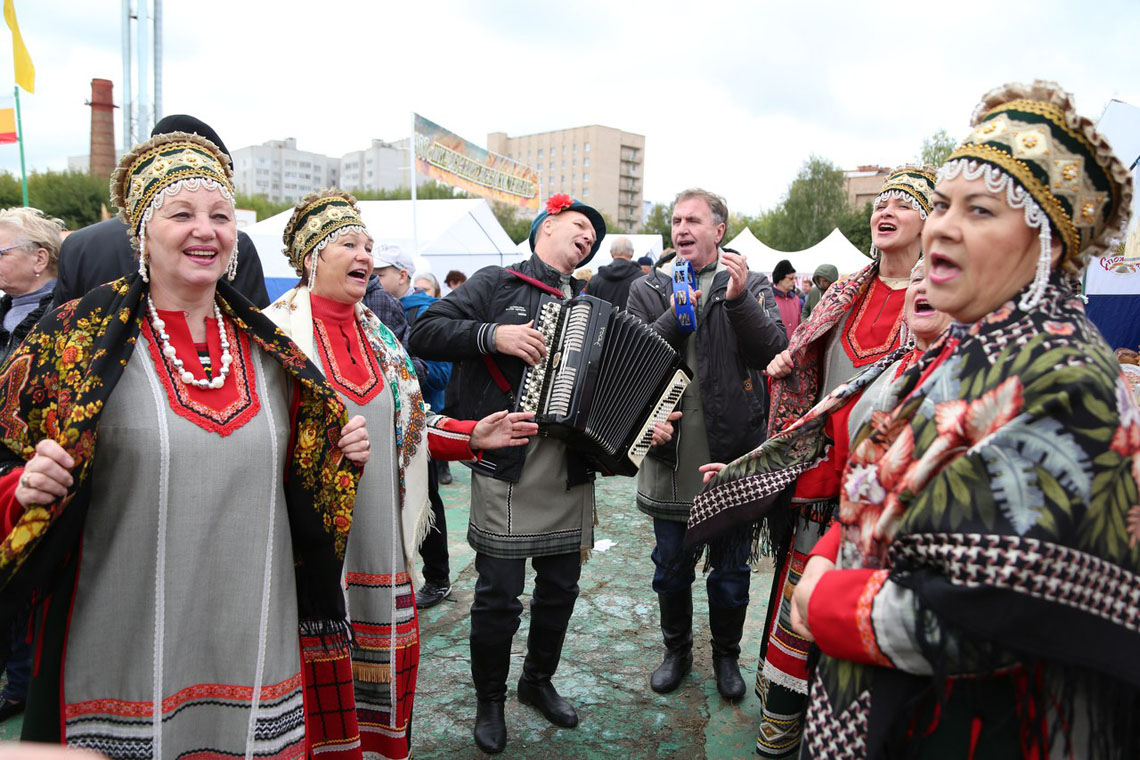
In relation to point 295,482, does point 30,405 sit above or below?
above

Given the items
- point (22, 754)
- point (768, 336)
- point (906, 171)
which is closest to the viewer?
point (22, 754)

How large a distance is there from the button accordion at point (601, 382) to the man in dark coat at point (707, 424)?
42cm

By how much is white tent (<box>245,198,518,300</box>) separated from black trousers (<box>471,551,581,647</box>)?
10.8 meters

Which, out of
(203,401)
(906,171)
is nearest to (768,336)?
(906,171)

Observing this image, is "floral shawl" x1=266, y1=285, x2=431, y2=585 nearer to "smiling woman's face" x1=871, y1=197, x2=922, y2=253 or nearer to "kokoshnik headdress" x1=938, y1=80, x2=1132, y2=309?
"smiling woman's face" x1=871, y1=197, x2=922, y2=253

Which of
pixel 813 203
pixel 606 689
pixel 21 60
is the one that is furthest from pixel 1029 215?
pixel 813 203

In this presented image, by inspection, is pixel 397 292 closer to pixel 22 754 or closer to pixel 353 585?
pixel 353 585

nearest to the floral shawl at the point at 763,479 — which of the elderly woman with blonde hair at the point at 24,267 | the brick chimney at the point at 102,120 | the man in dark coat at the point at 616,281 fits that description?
the elderly woman with blonde hair at the point at 24,267

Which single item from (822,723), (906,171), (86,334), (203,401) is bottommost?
(822,723)

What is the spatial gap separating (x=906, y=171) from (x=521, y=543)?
7.18ft

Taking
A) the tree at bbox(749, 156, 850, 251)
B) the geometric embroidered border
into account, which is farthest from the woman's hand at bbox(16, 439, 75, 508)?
the tree at bbox(749, 156, 850, 251)

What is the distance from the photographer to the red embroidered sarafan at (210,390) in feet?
6.47

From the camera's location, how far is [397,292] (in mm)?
6480

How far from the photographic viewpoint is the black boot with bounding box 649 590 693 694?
365 cm
